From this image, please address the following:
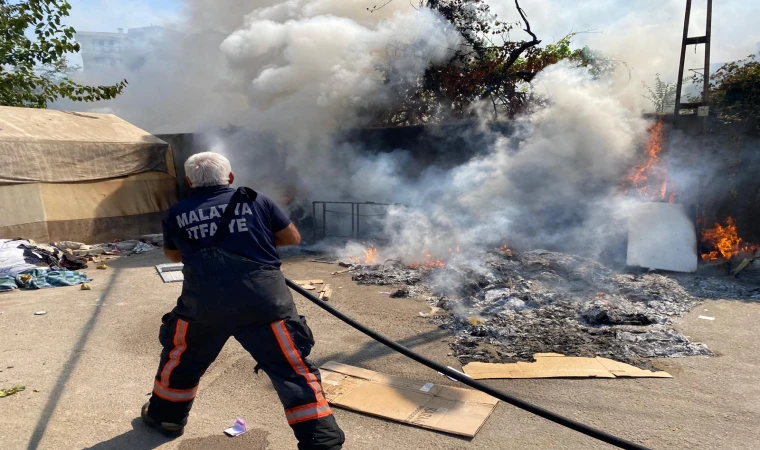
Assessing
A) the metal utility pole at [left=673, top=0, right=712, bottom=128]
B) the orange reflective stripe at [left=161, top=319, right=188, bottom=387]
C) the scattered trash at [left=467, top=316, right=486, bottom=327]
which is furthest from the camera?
the metal utility pole at [left=673, top=0, right=712, bottom=128]

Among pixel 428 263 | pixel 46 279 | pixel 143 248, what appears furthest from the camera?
pixel 143 248

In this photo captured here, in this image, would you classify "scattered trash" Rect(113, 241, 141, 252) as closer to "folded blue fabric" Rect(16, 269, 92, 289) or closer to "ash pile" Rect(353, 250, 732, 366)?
"folded blue fabric" Rect(16, 269, 92, 289)

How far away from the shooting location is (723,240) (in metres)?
7.99

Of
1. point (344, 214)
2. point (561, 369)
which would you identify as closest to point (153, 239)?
point (344, 214)

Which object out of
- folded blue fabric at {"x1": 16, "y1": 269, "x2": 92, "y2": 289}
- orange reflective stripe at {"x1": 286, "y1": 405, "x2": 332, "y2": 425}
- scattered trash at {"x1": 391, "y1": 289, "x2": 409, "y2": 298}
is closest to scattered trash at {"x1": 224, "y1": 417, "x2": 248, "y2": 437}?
orange reflective stripe at {"x1": 286, "y1": 405, "x2": 332, "y2": 425}

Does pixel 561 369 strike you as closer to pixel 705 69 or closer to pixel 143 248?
pixel 705 69

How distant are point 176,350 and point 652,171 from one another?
837 centimetres

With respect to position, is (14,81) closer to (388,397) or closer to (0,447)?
(0,447)

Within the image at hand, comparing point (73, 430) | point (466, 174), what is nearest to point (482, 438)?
point (73, 430)

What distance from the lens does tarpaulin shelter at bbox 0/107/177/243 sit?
9469mm

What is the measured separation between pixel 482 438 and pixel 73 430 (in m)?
2.55

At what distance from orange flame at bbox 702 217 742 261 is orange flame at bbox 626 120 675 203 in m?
0.87

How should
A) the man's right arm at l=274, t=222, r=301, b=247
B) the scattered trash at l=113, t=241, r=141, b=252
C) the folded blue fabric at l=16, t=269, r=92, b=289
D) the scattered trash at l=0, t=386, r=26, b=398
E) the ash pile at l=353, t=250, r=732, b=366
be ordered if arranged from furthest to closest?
the scattered trash at l=113, t=241, r=141, b=252 < the folded blue fabric at l=16, t=269, r=92, b=289 < the ash pile at l=353, t=250, r=732, b=366 < the scattered trash at l=0, t=386, r=26, b=398 < the man's right arm at l=274, t=222, r=301, b=247

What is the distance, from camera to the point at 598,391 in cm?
363
